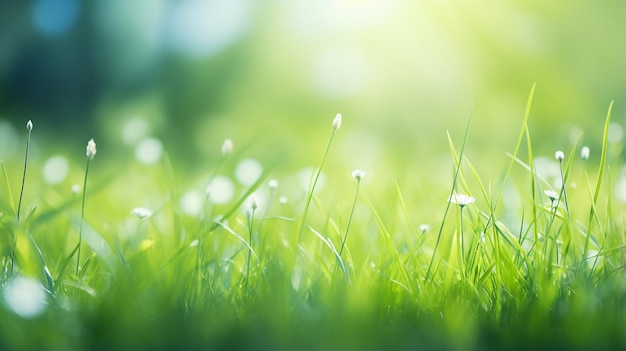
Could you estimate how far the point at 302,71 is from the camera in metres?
4.16

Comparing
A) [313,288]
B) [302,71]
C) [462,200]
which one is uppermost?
[302,71]

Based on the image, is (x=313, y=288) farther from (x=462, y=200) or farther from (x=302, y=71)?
(x=302, y=71)

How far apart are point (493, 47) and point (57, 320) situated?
3.53m

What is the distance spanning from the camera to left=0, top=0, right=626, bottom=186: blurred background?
12.1 feet

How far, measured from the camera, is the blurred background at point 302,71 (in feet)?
12.1

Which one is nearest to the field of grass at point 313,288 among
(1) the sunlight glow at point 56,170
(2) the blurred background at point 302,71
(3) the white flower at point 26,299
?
(3) the white flower at point 26,299

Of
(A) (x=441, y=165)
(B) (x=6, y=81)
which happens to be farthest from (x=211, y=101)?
(A) (x=441, y=165)

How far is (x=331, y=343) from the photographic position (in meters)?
0.86

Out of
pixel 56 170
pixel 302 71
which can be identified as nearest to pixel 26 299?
pixel 56 170

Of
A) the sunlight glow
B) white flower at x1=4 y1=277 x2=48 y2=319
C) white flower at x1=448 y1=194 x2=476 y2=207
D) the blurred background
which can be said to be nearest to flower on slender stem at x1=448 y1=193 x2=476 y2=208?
white flower at x1=448 y1=194 x2=476 y2=207

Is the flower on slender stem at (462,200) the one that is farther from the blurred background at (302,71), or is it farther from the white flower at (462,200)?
the blurred background at (302,71)

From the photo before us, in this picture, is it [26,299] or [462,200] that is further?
[462,200]

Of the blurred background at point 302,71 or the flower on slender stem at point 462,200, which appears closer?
Result: the flower on slender stem at point 462,200

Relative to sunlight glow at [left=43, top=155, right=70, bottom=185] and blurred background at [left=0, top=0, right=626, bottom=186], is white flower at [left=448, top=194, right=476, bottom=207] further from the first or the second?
blurred background at [left=0, top=0, right=626, bottom=186]
